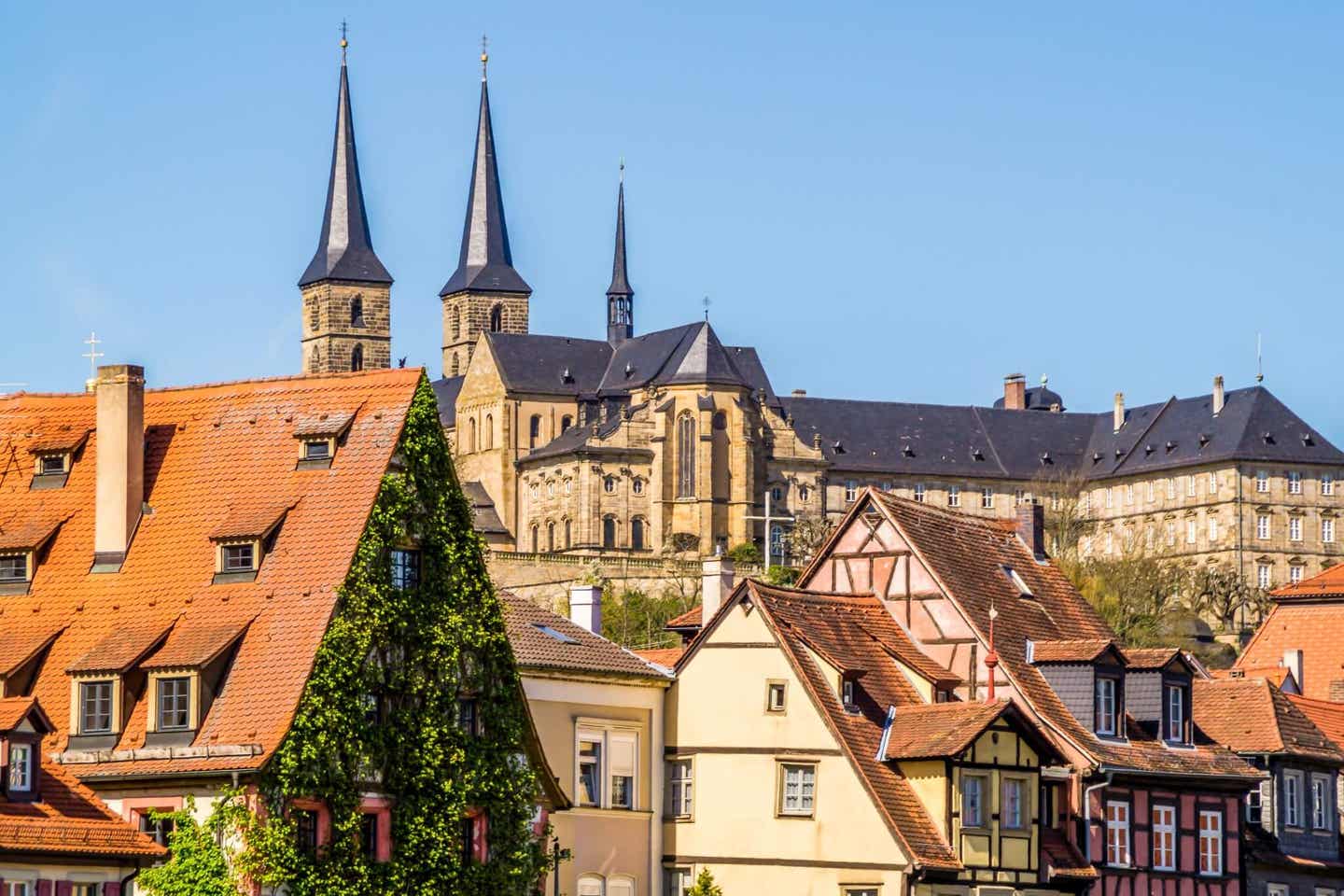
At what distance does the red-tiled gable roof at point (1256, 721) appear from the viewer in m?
58.2

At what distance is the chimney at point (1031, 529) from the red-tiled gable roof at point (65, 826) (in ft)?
74.5

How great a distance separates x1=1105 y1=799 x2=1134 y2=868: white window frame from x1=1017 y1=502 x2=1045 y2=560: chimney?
675cm

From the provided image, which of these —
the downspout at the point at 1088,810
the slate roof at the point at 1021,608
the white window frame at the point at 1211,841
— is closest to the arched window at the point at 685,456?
the slate roof at the point at 1021,608

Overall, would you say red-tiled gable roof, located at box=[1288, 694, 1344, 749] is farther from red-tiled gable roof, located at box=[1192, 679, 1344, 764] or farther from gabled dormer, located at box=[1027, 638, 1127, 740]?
gabled dormer, located at box=[1027, 638, 1127, 740]

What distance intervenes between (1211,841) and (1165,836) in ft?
3.94

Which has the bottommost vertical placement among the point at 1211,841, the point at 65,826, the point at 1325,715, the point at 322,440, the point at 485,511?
the point at 1211,841

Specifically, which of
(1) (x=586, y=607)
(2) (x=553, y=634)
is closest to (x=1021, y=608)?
(1) (x=586, y=607)

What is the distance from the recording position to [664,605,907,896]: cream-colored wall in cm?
5041

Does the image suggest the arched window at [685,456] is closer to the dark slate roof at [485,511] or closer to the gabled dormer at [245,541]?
the dark slate roof at [485,511]

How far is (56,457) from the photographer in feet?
155

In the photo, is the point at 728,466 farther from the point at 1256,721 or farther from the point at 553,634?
the point at 553,634

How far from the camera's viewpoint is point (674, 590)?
15300 centimetres

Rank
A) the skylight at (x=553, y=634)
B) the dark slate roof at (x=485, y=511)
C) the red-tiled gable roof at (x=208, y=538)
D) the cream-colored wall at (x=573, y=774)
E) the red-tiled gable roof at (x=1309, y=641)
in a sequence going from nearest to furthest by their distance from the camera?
the red-tiled gable roof at (x=208, y=538)
the cream-colored wall at (x=573, y=774)
the skylight at (x=553, y=634)
the red-tiled gable roof at (x=1309, y=641)
the dark slate roof at (x=485, y=511)

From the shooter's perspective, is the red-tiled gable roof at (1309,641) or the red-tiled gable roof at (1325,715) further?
the red-tiled gable roof at (1309,641)
